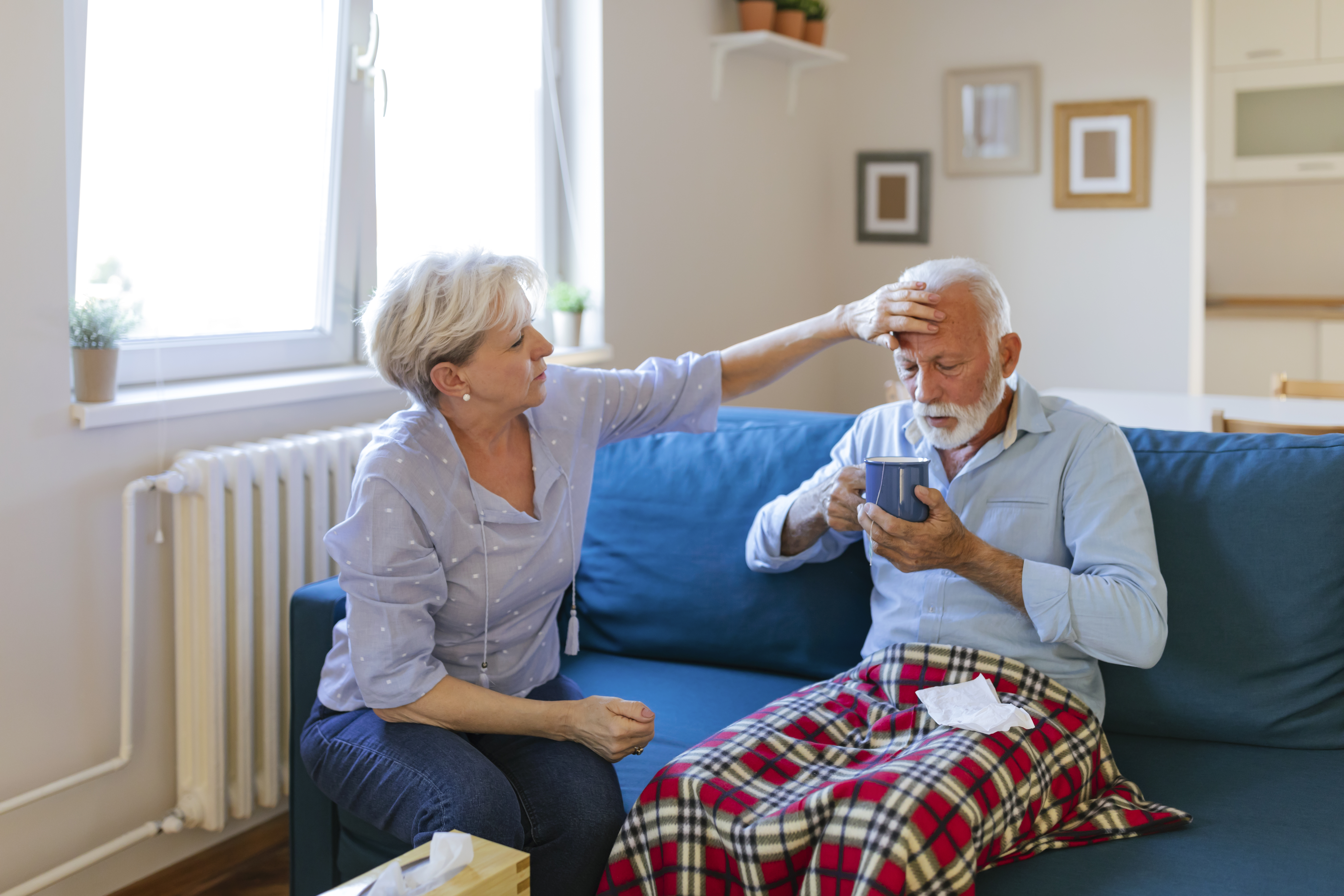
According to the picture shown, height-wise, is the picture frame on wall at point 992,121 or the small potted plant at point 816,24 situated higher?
the small potted plant at point 816,24

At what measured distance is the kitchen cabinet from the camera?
4.85 metres

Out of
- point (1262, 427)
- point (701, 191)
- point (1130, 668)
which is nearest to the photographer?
point (1130, 668)

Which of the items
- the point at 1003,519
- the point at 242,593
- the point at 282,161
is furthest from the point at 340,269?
the point at 1003,519

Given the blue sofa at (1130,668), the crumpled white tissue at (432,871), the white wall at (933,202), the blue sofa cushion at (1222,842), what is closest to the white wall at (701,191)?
the white wall at (933,202)

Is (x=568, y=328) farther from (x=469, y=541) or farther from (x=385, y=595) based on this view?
(x=385, y=595)

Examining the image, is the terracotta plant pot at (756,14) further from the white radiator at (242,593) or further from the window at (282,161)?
the white radiator at (242,593)

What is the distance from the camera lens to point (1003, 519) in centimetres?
166

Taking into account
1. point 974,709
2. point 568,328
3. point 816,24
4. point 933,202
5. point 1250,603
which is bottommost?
point 974,709

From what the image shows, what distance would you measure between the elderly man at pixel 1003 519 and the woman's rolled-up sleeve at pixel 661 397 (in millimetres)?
252

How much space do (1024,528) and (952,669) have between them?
238 millimetres

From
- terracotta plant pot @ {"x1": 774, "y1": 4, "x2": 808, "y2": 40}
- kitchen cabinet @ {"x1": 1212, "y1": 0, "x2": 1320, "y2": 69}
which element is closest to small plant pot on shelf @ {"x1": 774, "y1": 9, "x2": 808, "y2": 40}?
terracotta plant pot @ {"x1": 774, "y1": 4, "x2": 808, "y2": 40}

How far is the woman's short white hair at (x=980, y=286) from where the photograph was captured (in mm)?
1636

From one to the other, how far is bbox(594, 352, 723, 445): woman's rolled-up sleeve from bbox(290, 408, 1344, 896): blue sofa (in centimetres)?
25

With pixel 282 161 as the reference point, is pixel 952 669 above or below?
below
